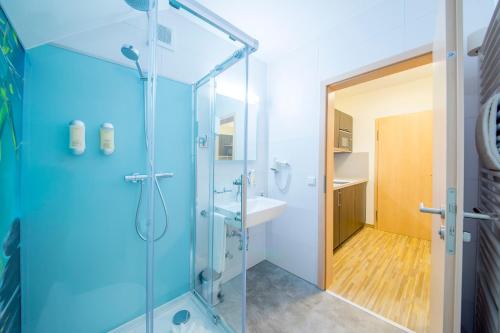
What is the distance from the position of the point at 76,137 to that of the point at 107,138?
0.15m

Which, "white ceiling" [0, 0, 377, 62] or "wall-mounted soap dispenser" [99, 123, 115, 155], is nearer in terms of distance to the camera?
"white ceiling" [0, 0, 377, 62]

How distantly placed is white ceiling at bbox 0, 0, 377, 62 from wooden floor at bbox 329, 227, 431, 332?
254cm

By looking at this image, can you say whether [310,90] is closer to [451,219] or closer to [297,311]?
[451,219]

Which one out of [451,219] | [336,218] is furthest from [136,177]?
[336,218]

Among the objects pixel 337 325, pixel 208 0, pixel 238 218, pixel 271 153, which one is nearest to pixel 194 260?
pixel 238 218

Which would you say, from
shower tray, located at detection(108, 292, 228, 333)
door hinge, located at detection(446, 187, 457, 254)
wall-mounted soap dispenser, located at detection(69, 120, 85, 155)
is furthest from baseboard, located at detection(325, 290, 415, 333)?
wall-mounted soap dispenser, located at detection(69, 120, 85, 155)

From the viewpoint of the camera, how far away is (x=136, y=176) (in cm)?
133

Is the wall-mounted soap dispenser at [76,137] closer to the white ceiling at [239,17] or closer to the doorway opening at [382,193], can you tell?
the white ceiling at [239,17]

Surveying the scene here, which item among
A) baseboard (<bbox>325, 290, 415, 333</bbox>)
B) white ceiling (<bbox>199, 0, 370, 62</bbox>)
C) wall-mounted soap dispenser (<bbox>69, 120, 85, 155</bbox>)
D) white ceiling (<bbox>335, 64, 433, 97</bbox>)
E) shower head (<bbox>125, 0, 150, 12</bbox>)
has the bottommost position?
baseboard (<bbox>325, 290, 415, 333</bbox>)

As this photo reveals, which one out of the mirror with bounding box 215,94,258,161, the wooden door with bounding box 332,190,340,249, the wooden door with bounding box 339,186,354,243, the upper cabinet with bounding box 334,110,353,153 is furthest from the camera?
the upper cabinet with bounding box 334,110,353,153

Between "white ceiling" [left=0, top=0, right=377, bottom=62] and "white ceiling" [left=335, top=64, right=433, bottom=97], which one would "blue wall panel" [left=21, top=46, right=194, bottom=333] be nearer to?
"white ceiling" [left=0, top=0, right=377, bottom=62]

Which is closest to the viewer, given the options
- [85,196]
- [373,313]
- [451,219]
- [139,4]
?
[451,219]

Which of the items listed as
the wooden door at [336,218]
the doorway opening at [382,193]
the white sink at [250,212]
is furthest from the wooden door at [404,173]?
the white sink at [250,212]

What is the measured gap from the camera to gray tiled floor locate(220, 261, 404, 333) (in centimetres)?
138
